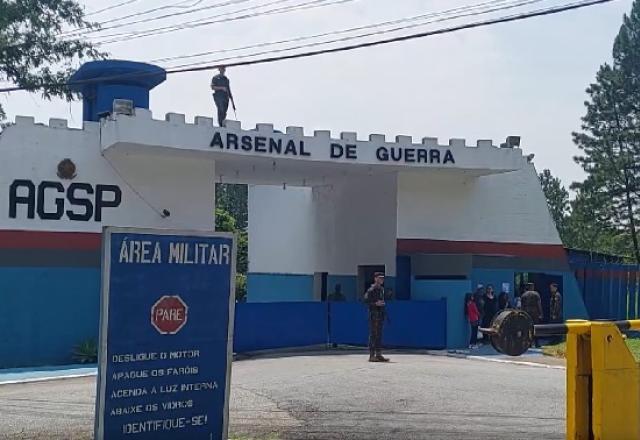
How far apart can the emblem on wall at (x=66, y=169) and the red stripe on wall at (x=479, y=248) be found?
853 centimetres

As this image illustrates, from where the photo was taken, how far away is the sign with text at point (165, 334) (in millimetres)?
7547

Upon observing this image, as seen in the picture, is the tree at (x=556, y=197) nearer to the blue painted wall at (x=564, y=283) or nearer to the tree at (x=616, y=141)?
the tree at (x=616, y=141)

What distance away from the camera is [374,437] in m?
9.95

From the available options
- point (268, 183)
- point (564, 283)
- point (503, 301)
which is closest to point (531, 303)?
point (503, 301)

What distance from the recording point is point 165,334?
786cm

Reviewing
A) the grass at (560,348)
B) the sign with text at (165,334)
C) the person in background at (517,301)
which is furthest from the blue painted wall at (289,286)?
the sign with text at (165,334)

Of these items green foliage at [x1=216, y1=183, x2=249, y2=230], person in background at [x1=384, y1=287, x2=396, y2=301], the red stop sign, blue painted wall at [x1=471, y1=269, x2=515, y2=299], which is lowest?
person in background at [x1=384, y1=287, x2=396, y2=301]

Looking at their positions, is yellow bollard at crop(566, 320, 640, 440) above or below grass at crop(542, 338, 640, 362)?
above

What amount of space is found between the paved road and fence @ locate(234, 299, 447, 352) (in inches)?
154

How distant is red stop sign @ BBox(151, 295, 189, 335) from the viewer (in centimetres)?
782

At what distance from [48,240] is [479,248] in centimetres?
1118

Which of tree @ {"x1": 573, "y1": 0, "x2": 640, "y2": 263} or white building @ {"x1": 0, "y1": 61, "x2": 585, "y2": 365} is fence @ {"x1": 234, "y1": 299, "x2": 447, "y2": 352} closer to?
white building @ {"x1": 0, "y1": 61, "x2": 585, "y2": 365}

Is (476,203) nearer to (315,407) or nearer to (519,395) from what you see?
(519,395)

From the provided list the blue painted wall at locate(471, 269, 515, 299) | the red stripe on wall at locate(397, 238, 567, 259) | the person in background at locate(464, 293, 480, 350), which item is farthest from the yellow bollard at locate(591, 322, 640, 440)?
the red stripe on wall at locate(397, 238, 567, 259)
